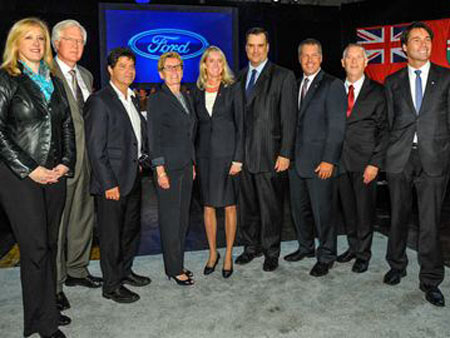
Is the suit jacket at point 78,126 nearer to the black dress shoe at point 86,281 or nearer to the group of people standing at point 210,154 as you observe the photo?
the group of people standing at point 210,154

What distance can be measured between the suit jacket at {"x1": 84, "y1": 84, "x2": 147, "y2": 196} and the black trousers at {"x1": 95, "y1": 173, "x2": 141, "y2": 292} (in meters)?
0.10

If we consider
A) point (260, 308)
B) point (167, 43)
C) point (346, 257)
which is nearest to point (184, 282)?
point (260, 308)

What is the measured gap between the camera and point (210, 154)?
3.21 meters

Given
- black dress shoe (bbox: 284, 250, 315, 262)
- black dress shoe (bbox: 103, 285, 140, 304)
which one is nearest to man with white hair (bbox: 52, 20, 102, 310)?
black dress shoe (bbox: 103, 285, 140, 304)

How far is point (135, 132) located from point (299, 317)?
1633mm

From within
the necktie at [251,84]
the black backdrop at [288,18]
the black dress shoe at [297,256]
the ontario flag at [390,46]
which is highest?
the black backdrop at [288,18]

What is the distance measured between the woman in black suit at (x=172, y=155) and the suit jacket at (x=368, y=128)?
1256 mm

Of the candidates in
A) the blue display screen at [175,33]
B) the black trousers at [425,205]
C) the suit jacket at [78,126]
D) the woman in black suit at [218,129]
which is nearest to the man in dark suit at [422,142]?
the black trousers at [425,205]

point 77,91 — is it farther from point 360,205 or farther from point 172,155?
point 360,205

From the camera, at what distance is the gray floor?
2.49m

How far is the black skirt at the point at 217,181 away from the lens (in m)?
3.21

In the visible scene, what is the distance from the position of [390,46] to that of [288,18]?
123 inches

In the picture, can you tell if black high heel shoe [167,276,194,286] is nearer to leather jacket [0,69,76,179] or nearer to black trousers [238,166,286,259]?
black trousers [238,166,286,259]

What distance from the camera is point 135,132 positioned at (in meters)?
2.98
